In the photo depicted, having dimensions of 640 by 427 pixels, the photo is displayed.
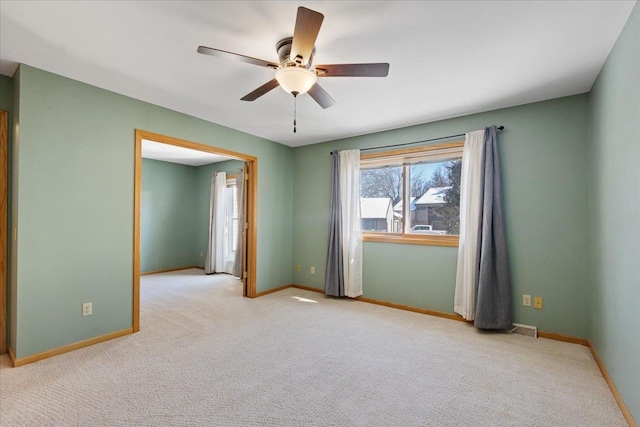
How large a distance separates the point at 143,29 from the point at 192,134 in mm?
1710

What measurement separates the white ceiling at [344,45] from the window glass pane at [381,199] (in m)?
1.17

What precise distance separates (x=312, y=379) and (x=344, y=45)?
95.7 inches

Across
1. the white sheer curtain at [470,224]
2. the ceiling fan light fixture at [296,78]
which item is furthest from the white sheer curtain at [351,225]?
the ceiling fan light fixture at [296,78]

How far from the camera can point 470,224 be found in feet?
10.6

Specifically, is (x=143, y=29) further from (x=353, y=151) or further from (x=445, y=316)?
(x=445, y=316)

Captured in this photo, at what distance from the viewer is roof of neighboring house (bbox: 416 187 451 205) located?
11.8 ft

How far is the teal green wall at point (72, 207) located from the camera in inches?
91.9

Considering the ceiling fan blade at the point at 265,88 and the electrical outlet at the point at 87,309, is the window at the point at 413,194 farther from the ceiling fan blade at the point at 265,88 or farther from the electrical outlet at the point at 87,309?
the electrical outlet at the point at 87,309

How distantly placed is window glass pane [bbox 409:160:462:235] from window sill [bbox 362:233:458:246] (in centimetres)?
7

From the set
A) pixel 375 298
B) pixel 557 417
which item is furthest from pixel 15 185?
pixel 557 417

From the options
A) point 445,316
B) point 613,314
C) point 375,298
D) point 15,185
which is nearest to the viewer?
point 613,314

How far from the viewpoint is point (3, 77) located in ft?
8.20

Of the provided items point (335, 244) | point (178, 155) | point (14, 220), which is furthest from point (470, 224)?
point (178, 155)

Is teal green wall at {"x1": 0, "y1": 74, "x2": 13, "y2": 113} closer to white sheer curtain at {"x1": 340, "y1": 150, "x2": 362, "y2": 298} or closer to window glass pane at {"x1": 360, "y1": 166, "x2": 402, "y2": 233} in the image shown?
white sheer curtain at {"x1": 340, "y1": 150, "x2": 362, "y2": 298}
